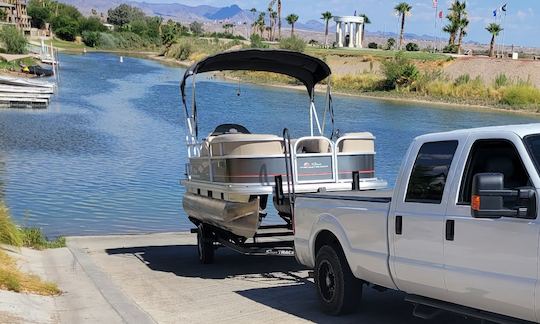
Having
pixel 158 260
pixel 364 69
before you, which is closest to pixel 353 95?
pixel 364 69

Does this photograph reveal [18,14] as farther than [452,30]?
Yes

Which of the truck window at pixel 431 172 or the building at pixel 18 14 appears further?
the building at pixel 18 14

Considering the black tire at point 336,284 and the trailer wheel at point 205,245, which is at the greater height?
the black tire at point 336,284

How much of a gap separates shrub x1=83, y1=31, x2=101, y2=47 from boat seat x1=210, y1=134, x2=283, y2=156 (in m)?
171

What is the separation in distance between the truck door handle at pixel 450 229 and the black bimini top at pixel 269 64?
7.22 metres

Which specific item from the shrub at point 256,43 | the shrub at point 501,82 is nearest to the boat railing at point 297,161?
the shrub at point 501,82

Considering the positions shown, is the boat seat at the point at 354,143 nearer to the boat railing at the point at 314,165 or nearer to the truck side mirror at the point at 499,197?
the boat railing at the point at 314,165

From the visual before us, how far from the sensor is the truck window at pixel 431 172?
21.9 ft

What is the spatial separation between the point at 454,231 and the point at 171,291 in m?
4.73

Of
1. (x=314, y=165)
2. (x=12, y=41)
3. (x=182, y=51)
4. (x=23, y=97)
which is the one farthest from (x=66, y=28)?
(x=314, y=165)

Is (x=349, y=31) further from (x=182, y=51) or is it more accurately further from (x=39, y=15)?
(x=39, y=15)

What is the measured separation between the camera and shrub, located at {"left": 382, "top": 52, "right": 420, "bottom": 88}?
252 feet

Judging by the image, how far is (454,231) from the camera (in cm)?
640

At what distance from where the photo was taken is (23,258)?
36.8 ft
